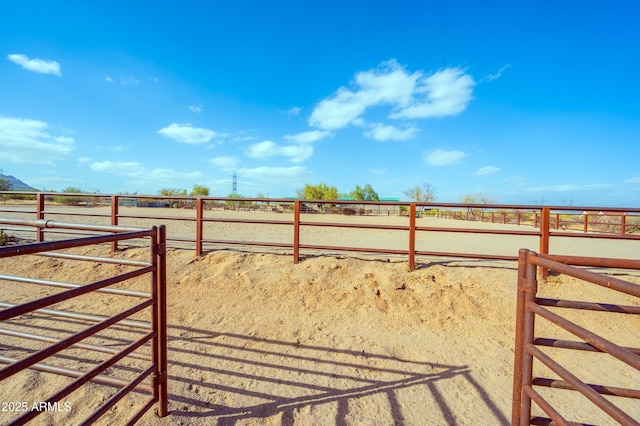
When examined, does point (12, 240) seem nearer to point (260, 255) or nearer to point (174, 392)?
point (260, 255)

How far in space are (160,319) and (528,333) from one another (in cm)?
241

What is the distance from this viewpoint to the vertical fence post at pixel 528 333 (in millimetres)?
1590

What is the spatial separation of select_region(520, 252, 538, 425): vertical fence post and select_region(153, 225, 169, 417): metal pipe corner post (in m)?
2.33

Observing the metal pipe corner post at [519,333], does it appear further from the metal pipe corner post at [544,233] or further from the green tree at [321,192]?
the green tree at [321,192]

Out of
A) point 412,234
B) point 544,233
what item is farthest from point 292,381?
point 544,233

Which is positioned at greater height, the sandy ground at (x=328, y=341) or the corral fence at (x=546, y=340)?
the corral fence at (x=546, y=340)

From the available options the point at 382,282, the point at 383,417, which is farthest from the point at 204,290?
the point at 383,417

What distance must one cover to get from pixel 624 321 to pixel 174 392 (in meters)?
5.32

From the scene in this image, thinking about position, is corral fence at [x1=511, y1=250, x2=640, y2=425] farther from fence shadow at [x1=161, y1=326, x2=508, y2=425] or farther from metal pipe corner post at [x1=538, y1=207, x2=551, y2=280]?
metal pipe corner post at [x1=538, y1=207, x2=551, y2=280]

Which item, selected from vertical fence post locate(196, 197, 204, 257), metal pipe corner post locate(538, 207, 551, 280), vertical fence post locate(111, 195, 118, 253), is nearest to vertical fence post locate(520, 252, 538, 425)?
metal pipe corner post locate(538, 207, 551, 280)

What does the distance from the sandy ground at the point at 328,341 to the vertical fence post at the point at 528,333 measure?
2.64ft

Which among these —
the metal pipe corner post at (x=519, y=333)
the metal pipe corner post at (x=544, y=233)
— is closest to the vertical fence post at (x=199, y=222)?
the metal pipe corner post at (x=519, y=333)

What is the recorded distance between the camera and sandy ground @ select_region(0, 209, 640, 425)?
2.32m

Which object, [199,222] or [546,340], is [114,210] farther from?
[546,340]
